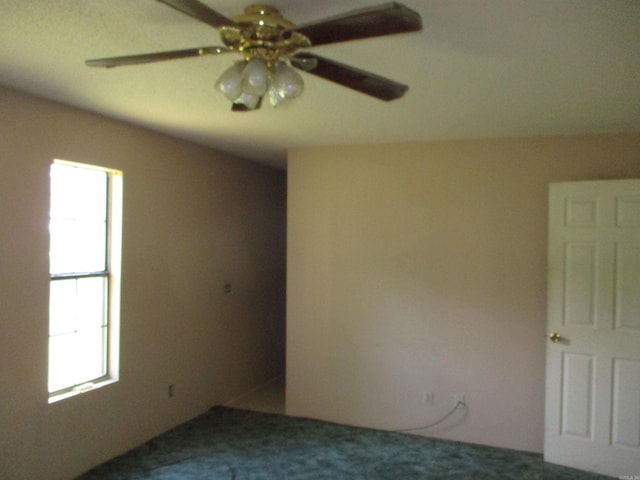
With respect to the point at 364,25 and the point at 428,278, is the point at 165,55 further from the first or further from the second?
the point at 428,278

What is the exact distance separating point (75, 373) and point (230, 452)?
1249 mm

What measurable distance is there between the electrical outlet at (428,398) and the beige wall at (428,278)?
38 millimetres

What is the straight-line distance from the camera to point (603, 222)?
3555 millimetres

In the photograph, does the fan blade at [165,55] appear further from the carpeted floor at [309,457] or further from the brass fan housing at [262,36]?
the carpeted floor at [309,457]

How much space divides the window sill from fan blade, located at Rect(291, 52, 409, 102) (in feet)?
8.68

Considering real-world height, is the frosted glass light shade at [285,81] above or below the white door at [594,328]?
above

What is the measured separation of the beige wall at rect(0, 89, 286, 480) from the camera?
2.89 m

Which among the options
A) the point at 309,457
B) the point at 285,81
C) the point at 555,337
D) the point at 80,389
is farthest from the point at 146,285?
the point at 555,337

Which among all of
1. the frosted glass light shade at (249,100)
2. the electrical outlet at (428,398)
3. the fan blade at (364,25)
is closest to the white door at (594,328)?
the electrical outlet at (428,398)

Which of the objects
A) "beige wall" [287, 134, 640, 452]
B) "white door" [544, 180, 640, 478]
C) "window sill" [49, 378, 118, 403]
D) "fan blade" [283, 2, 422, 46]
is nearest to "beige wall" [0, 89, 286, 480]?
"window sill" [49, 378, 118, 403]

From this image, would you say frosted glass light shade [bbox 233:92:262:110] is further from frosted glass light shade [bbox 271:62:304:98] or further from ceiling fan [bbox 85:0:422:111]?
frosted glass light shade [bbox 271:62:304:98]

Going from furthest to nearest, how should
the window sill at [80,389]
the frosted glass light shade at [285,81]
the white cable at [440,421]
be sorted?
the white cable at [440,421] → the window sill at [80,389] → the frosted glass light shade at [285,81]

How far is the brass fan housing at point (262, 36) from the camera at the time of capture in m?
1.56

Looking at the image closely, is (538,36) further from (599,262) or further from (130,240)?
(130,240)
